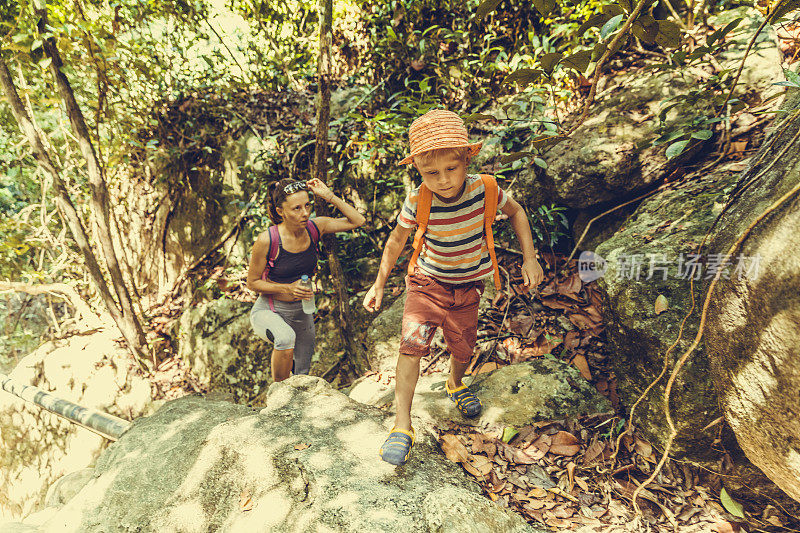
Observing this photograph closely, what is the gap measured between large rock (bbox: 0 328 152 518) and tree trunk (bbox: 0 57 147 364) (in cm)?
54

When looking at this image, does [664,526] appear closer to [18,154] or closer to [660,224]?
[660,224]

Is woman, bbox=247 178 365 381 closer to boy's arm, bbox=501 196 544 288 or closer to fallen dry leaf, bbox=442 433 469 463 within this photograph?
boy's arm, bbox=501 196 544 288

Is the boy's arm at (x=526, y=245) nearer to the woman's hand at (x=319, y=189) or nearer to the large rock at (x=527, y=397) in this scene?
the large rock at (x=527, y=397)

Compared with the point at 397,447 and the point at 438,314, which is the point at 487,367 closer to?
the point at 438,314

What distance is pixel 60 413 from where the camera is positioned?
3.88 meters

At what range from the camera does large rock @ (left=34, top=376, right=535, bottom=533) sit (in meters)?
1.63

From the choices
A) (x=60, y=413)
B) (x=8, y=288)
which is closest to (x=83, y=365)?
(x=8, y=288)


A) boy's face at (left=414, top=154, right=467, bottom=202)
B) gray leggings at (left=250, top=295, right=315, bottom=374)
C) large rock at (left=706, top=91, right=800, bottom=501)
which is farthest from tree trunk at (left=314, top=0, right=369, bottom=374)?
large rock at (left=706, top=91, right=800, bottom=501)

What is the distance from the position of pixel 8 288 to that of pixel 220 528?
193 inches

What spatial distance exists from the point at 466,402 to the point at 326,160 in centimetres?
245

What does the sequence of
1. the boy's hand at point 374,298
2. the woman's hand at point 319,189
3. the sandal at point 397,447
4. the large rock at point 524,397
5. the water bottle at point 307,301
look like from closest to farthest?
1. the sandal at point 397,447
2. the boy's hand at point 374,298
3. the large rock at point 524,397
4. the woman's hand at point 319,189
5. the water bottle at point 307,301

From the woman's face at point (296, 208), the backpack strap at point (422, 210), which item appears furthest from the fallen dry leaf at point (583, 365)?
the woman's face at point (296, 208)

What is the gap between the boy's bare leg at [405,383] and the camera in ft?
6.82

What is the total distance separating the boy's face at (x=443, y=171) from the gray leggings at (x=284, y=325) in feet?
6.12
